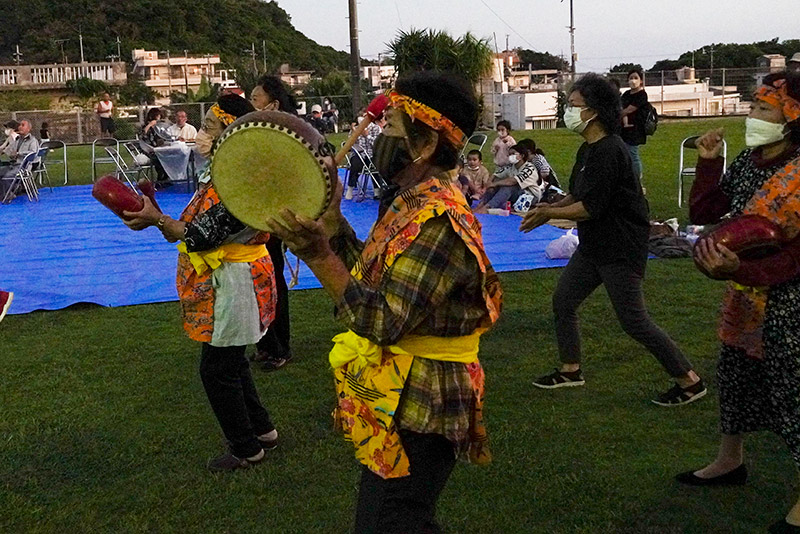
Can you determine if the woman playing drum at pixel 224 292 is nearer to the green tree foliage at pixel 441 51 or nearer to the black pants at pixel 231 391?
the black pants at pixel 231 391

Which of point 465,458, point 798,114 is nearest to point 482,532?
point 465,458

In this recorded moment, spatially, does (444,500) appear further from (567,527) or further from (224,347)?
(224,347)

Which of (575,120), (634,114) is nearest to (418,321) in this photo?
(575,120)

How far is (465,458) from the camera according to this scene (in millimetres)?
2654

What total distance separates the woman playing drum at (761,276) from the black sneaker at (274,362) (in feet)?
9.72

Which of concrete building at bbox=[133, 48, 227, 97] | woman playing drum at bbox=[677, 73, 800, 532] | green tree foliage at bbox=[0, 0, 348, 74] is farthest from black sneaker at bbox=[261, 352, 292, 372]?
green tree foliage at bbox=[0, 0, 348, 74]

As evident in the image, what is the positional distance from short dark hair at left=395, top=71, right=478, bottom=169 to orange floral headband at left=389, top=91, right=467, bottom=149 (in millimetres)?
12

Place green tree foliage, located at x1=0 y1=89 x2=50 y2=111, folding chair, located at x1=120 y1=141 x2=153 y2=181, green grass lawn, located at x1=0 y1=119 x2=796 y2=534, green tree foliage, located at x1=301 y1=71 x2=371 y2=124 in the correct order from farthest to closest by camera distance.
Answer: green tree foliage, located at x1=0 y1=89 x2=50 y2=111, green tree foliage, located at x1=301 y1=71 x2=371 y2=124, folding chair, located at x1=120 y1=141 x2=153 y2=181, green grass lawn, located at x1=0 y1=119 x2=796 y2=534

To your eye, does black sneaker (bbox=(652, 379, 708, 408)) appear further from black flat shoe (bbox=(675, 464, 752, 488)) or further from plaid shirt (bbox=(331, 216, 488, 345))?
plaid shirt (bbox=(331, 216, 488, 345))

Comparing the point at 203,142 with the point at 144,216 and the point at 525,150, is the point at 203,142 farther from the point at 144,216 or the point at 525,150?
the point at 525,150

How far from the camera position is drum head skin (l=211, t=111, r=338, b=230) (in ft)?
7.51

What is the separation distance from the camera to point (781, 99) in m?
3.39

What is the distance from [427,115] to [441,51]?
29324mm

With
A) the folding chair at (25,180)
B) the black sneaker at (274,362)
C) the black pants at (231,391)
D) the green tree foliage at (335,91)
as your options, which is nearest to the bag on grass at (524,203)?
the black sneaker at (274,362)
